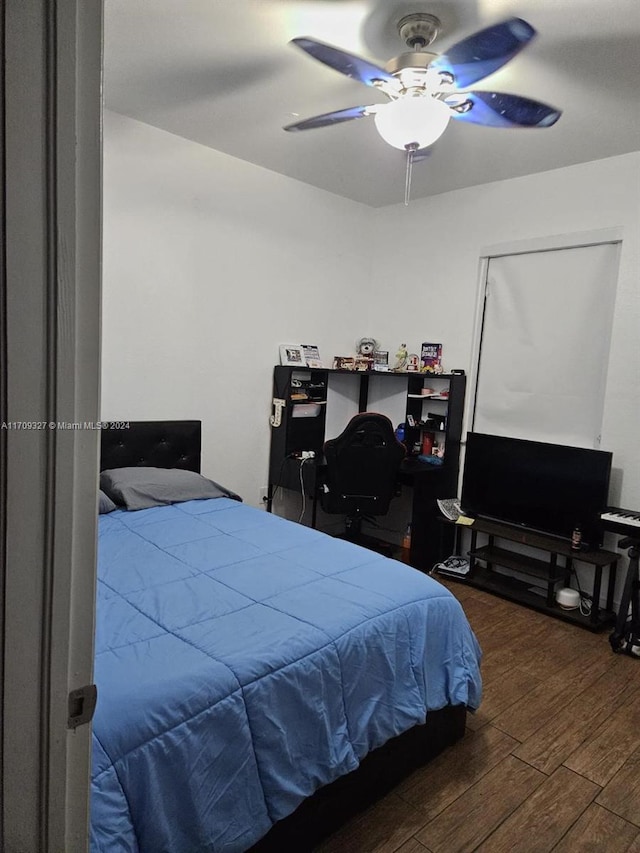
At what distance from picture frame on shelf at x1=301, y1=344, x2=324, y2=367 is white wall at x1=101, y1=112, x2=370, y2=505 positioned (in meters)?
0.07

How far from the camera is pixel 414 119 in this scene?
78.2 inches

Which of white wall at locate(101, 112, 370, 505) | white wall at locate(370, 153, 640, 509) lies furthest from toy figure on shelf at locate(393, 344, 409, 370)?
white wall at locate(101, 112, 370, 505)

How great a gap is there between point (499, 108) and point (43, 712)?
2387 mm

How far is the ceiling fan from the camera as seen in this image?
185 centimetres

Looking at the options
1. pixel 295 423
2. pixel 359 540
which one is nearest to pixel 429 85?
pixel 295 423

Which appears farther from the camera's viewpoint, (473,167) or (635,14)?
(473,167)

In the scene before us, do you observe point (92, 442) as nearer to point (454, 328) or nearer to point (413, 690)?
point (413, 690)

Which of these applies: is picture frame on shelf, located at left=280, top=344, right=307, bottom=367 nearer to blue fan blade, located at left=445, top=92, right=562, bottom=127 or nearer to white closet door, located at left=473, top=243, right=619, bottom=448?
white closet door, located at left=473, top=243, right=619, bottom=448

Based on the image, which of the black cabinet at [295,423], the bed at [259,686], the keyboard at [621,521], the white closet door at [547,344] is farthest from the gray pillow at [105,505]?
the keyboard at [621,521]

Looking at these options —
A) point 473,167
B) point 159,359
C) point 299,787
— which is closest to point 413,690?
point 299,787

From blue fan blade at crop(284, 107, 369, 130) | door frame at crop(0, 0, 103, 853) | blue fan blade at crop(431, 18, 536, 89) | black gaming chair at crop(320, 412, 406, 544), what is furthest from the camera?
black gaming chair at crop(320, 412, 406, 544)

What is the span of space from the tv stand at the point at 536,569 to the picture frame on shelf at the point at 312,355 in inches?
68.4

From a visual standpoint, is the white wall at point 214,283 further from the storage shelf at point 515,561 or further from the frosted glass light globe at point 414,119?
the frosted glass light globe at point 414,119

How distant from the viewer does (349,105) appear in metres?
2.78
